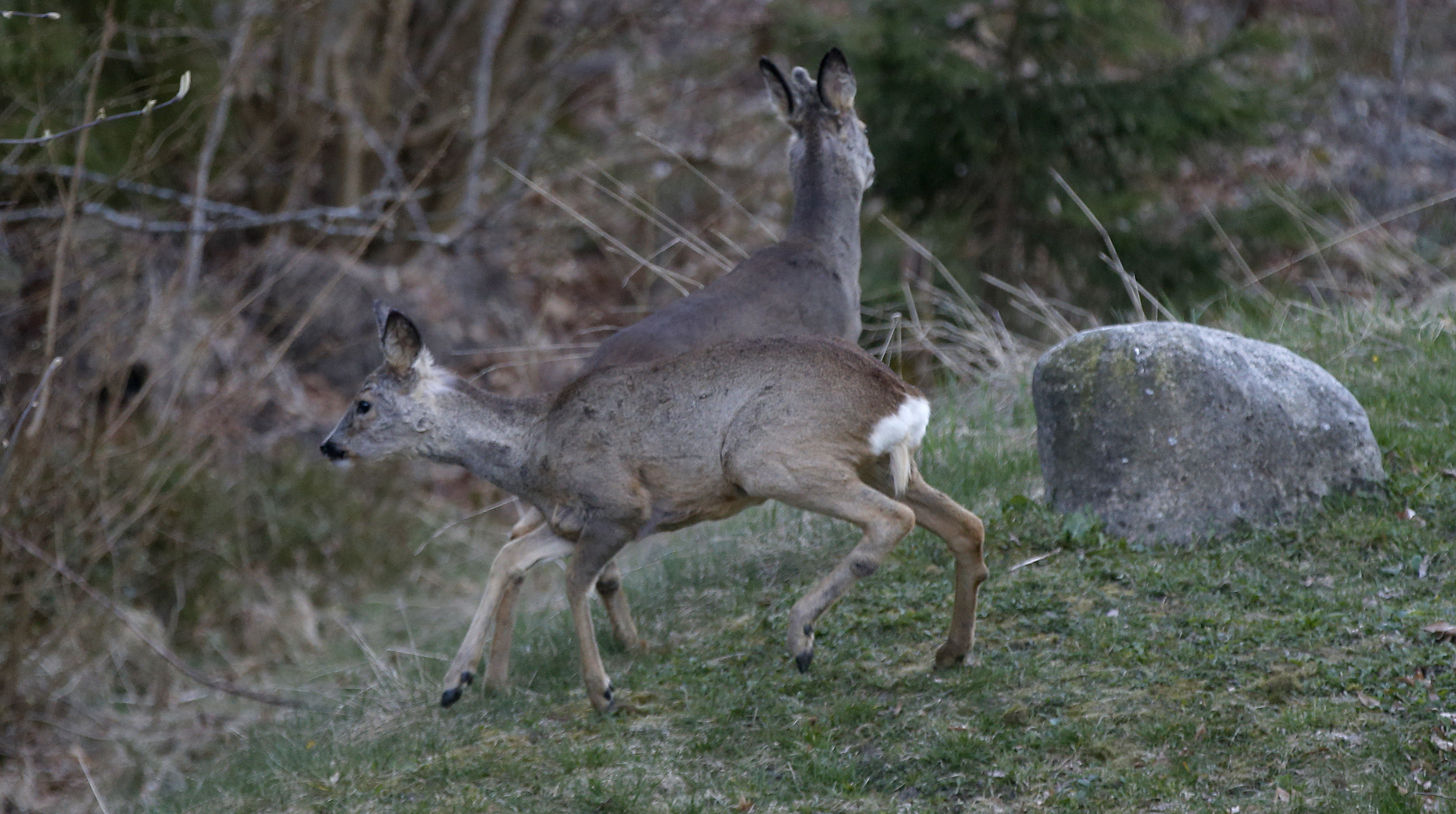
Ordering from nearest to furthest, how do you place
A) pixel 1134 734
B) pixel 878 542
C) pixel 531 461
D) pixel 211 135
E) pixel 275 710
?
pixel 1134 734, pixel 878 542, pixel 531 461, pixel 275 710, pixel 211 135

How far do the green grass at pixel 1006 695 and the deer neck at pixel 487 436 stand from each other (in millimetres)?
822

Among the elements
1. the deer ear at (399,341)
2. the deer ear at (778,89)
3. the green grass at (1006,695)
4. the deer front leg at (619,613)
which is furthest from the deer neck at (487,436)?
the deer ear at (778,89)

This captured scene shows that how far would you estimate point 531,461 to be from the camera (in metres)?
4.99

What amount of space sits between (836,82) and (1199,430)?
226cm

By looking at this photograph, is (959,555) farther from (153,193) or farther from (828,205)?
(153,193)

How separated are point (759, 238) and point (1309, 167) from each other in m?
5.48

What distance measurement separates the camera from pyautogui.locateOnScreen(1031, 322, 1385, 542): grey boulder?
17.0ft

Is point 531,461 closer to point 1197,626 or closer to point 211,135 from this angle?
point 1197,626

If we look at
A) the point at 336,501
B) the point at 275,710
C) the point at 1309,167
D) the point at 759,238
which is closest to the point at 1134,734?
the point at 275,710

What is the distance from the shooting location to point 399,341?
16.4 feet

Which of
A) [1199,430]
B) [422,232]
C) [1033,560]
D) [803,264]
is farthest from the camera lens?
[422,232]

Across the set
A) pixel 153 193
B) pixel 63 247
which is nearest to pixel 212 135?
pixel 153 193

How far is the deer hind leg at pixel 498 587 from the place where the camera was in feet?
16.6

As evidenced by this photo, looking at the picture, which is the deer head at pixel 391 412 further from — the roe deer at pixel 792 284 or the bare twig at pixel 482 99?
the bare twig at pixel 482 99
